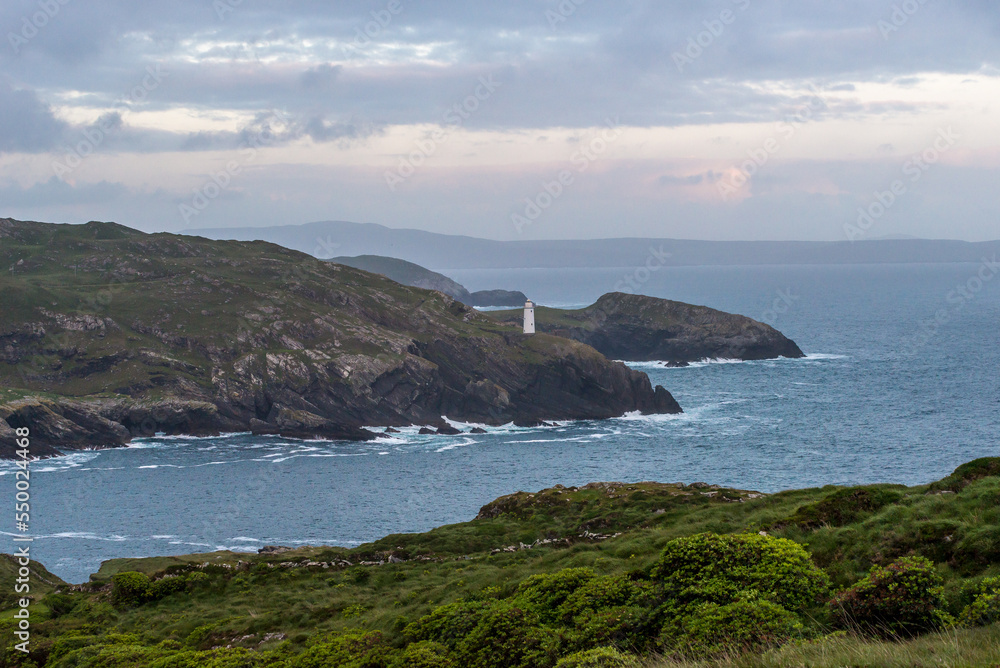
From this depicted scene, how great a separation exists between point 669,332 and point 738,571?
561ft

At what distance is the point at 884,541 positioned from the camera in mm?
20297

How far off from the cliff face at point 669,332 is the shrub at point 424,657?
164m

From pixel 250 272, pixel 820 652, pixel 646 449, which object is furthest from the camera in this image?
pixel 250 272

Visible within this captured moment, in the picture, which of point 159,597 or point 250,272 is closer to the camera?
point 159,597

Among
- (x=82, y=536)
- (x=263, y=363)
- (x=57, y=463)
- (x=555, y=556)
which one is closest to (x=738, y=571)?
(x=555, y=556)

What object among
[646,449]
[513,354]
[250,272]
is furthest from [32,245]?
[646,449]

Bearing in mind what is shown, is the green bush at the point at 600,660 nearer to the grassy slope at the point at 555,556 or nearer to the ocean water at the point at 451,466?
the grassy slope at the point at 555,556

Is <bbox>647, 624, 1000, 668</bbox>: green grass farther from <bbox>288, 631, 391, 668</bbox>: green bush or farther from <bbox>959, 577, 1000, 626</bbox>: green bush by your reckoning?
<bbox>288, 631, 391, 668</bbox>: green bush

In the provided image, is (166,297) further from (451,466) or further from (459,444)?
(451,466)

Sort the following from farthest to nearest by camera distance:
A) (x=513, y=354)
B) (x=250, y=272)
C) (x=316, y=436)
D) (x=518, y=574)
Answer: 1. (x=250, y=272)
2. (x=513, y=354)
3. (x=316, y=436)
4. (x=518, y=574)

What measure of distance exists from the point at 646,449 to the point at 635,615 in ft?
298

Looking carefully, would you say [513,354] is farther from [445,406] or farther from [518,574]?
[518,574]

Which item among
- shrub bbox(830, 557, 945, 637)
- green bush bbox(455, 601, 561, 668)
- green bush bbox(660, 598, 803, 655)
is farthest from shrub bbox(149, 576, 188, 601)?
shrub bbox(830, 557, 945, 637)

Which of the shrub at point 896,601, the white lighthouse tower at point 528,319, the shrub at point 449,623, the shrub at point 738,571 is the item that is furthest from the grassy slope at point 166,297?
the shrub at point 896,601
